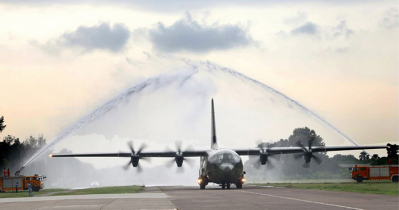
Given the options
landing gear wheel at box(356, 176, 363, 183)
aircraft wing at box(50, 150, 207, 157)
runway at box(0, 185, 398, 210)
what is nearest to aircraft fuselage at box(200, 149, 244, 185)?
aircraft wing at box(50, 150, 207, 157)

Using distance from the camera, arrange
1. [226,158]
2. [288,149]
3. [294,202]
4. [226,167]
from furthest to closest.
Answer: [288,149] < [226,158] < [226,167] < [294,202]

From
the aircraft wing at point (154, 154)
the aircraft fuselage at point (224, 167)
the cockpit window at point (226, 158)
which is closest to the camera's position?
the aircraft fuselage at point (224, 167)

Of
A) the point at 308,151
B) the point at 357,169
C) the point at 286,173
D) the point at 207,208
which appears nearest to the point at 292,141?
the point at 286,173

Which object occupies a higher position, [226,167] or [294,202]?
[226,167]

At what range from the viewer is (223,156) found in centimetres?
6253

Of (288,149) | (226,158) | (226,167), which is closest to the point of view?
(226,167)

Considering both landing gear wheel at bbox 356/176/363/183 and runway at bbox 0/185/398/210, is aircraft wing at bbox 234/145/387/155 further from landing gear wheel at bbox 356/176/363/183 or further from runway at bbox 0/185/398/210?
runway at bbox 0/185/398/210

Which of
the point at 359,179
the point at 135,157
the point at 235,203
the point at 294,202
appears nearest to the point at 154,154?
the point at 135,157

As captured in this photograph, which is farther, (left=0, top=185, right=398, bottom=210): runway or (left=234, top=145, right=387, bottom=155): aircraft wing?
(left=234, top=145, right=387, bottom=155): aircraft wing

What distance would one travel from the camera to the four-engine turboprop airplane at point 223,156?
2466 inches

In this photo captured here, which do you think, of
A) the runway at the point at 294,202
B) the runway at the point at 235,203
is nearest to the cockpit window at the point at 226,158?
the runway at the point at 235,203

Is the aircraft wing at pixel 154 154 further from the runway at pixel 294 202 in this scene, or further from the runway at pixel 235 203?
the runway at pixel 294 202

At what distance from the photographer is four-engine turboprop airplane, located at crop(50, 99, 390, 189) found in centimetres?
6262

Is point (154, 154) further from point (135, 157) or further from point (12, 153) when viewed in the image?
point (12, 153)
